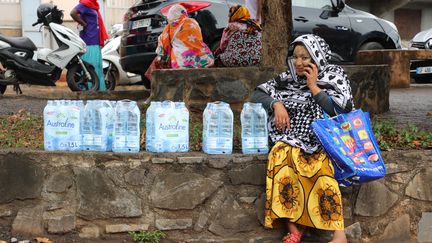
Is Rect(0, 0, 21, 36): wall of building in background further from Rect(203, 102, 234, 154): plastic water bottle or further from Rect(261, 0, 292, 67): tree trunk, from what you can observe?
Rect(203, 102, 234, 154): plastic water bottle

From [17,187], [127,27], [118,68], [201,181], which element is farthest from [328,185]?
[118,68]

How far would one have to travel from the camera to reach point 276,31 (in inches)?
199

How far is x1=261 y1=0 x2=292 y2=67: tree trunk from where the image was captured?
5027 mm

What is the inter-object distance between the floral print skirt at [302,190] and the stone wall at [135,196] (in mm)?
201

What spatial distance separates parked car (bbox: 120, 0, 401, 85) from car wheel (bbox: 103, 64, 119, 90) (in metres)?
1.70

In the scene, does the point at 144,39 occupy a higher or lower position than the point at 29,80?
higher

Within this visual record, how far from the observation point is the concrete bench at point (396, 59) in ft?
28.4

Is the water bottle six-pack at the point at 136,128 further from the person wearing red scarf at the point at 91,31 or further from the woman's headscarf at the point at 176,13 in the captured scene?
the person wearing red scarf at the point at 91,31

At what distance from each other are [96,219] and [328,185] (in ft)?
5.22

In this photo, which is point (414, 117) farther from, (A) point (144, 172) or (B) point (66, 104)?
(B) point (66, 104)

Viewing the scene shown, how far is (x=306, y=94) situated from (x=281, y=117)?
0.24 meters

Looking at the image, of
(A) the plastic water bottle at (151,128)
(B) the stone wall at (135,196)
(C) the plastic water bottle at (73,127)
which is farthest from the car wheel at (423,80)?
(C) the plastic water bottle at (73,127)

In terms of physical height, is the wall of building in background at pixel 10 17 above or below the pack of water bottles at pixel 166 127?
above

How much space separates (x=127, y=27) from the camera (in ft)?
25.9
